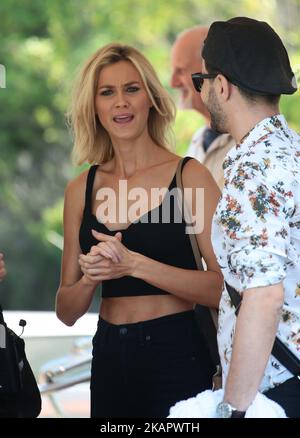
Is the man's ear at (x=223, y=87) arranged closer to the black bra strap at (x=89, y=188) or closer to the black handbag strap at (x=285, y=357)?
the black handbag strap at (x=285, y=357)

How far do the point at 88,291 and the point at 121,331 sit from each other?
0.20 metres

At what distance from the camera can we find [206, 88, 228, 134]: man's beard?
2.57 meters

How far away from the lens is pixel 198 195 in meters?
3.18

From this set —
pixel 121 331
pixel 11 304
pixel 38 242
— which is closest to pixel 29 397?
pixel 121 331

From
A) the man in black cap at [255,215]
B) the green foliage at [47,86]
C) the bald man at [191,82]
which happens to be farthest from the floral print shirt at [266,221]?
the green foliage at [47,86]

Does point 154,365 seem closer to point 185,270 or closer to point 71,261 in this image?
point 185,270

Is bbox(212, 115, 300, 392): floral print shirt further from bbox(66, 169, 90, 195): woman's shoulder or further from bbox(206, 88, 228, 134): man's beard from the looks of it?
bbox(66, 169, 90, 195): woman's shoulder

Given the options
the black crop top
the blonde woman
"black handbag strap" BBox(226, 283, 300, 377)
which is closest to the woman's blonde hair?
the blonde woman

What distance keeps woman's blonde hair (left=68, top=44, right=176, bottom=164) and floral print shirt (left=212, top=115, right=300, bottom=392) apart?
40.6 inches

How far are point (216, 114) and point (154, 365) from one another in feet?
3.05

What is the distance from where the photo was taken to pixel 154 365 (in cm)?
314

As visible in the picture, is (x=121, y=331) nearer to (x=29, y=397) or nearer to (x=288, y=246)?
(x=29, y=397)

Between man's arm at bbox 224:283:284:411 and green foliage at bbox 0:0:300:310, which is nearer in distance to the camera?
man's arm at bbox 224:283:284:411

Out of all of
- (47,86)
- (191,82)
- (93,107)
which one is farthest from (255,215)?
(47,86)
